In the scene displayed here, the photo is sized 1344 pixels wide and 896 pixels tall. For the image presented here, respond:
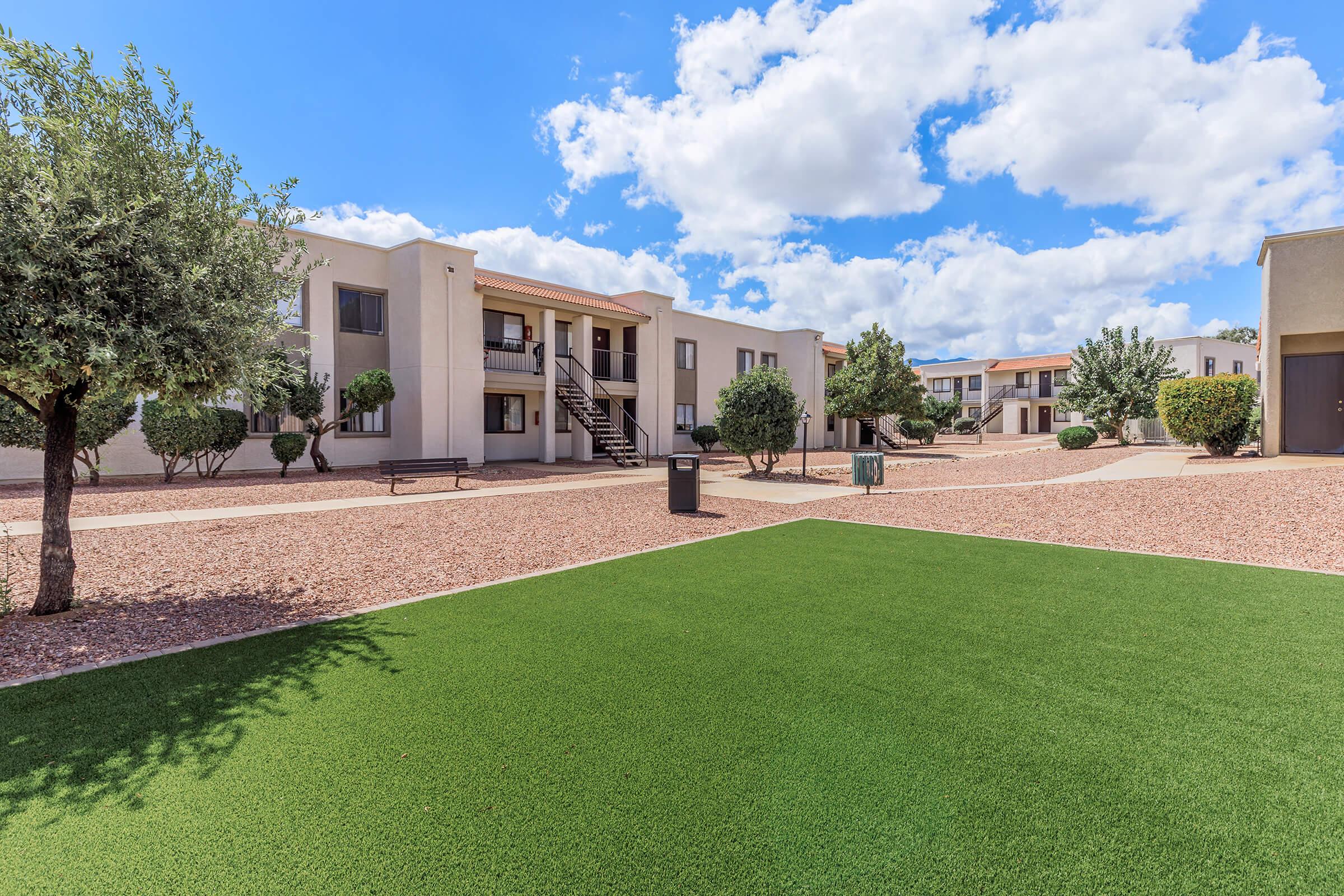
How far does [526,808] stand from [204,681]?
9.56ft

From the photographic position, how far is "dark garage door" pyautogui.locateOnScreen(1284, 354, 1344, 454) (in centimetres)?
1520

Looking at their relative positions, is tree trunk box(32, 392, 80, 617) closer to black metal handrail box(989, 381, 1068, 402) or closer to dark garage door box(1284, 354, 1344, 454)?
dark garage door box(1284, 354, 1344, 454)

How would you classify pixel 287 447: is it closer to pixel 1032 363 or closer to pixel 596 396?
pixel 596 396

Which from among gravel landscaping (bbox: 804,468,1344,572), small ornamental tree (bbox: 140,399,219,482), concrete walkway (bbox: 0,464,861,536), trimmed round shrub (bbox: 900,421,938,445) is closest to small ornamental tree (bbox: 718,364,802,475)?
concrete walkway (bbox: 0,464,861,536)

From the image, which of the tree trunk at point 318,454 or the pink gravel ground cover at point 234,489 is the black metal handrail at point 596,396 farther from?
the tree trunk at point 318,454

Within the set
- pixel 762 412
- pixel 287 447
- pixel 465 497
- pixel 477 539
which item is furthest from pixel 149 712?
pixel 762 412

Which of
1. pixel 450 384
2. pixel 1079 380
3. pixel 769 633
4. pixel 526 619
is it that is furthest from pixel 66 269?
pixel 1079 380

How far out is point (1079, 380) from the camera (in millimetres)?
27859

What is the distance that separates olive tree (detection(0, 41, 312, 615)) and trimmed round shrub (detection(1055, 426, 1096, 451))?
2977 cm

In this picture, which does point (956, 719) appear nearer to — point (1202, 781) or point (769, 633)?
point (1202, 781)

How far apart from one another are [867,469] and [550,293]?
43.7 feet

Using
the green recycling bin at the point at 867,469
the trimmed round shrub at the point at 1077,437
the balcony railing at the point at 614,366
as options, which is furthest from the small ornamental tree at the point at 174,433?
the trimmed round shrub at the point at 1077,437

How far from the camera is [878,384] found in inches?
1154

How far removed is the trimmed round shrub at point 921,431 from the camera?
128 ft
